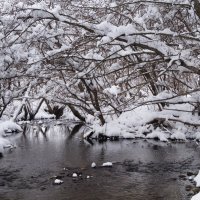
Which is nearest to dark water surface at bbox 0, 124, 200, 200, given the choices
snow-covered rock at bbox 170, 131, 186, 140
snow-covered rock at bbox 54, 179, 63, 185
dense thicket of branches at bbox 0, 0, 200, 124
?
snow-covered rock at bbox 54, 179, 63, 185

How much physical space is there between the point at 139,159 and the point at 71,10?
5415mm

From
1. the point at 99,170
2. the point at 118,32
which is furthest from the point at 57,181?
the point at 118,32

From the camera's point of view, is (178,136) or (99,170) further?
(178,136)

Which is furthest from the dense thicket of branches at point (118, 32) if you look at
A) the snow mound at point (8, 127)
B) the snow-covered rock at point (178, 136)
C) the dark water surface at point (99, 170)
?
the snow mound at point (8, 127)

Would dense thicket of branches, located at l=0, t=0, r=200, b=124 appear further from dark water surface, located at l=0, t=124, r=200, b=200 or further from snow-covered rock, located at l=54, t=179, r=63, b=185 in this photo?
snow-covered rock, located at l=54, t=179, r=63, b=185

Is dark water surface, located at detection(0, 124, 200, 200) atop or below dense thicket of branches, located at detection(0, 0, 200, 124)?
below

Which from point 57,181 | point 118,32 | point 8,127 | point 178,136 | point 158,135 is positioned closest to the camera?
point 118,32

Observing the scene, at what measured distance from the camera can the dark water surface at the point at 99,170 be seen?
28.6ft

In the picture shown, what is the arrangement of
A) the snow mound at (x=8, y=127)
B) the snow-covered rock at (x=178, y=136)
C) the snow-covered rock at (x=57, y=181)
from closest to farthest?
the snow-covered rock at (x=57, y=181) → the snow-covered rock at (x=178, y=136) → the snow mound at (x=8, y=127)

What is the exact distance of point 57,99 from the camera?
60.7 feet

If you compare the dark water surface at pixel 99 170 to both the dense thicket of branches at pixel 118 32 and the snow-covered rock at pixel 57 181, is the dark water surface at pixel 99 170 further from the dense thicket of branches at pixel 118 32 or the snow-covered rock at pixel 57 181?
the dense thicket of branches at pixel 118 32

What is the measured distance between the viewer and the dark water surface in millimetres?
8719

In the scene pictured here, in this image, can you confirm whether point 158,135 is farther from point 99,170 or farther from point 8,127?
point 8,127

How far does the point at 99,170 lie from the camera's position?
11.1 m
